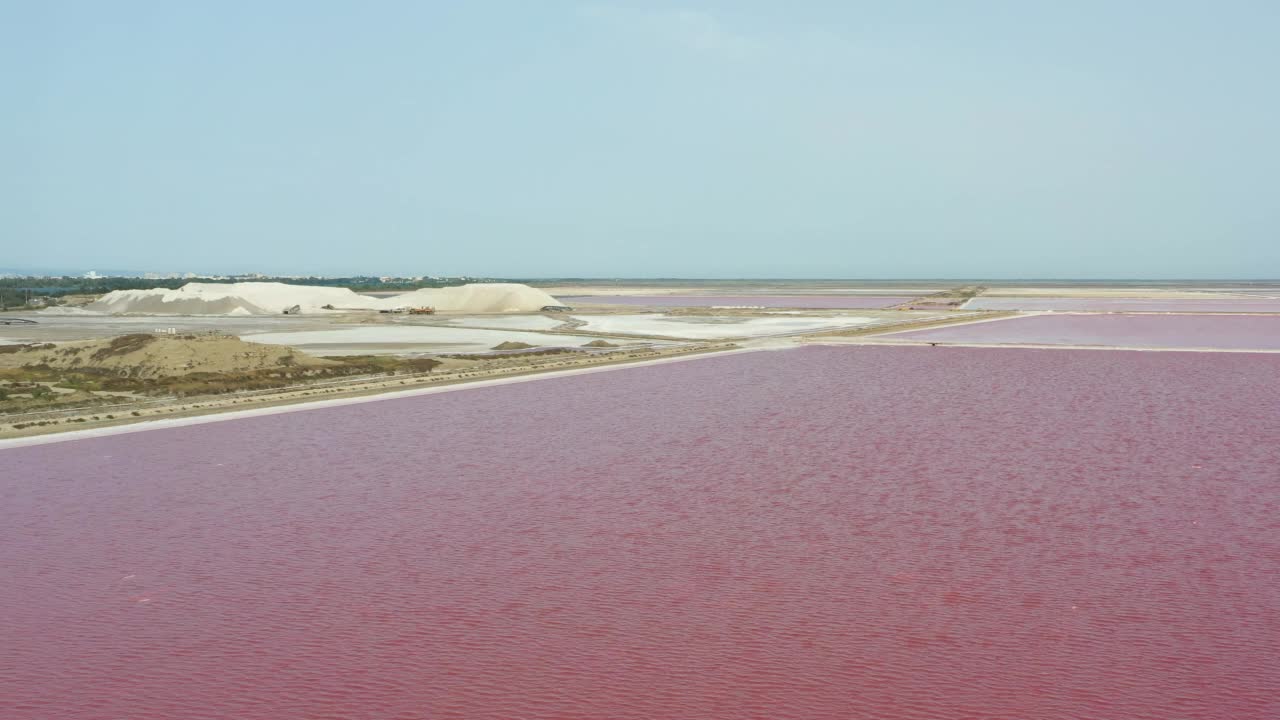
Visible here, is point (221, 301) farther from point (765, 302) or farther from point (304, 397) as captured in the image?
→ point (304, 397)

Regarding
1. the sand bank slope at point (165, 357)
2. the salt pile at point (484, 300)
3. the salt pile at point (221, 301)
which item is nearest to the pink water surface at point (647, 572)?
the sand bank slope at point (165, 357)

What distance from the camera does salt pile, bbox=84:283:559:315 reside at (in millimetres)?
75000

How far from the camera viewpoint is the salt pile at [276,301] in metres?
A: 75.0

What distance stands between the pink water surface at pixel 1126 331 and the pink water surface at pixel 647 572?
24.3 metres

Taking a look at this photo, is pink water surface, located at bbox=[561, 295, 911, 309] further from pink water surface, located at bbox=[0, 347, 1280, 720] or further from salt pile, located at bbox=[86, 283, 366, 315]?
pink water surface, located at bbox=[0, 347, 1280, 720]

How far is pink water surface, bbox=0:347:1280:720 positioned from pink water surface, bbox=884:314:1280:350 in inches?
957

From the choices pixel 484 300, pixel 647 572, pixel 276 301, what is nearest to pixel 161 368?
pixel 647 572

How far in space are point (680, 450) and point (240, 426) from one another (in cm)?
891

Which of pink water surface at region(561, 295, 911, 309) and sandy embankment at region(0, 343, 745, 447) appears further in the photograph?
pink water surface at region(561, 295, 911, 309)

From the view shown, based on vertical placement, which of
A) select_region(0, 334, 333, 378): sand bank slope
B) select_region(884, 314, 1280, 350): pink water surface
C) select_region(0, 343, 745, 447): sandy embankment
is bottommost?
select_region(884, 314, 1280, 350): pink water surface

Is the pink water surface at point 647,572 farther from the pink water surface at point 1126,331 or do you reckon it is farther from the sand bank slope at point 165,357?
the pink water surface at point 1126,331

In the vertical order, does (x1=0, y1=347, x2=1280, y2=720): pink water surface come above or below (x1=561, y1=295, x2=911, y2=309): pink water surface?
above

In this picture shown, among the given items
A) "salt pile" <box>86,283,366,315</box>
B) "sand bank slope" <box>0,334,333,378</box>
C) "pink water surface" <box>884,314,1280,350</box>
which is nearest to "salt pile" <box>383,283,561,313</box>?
"salt pile" <box>86,283,366,315</box>

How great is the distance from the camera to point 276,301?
77812 millimetres
